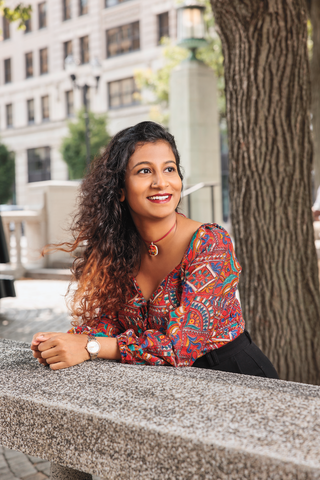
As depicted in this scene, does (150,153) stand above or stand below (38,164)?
below

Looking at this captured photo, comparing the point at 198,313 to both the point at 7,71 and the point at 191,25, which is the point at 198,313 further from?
the point at 7,71

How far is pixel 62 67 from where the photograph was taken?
38188 millimetres

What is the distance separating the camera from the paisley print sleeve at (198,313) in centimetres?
202

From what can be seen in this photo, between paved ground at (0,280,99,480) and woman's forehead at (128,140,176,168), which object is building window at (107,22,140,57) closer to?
paved ground at (0,280,99,480)

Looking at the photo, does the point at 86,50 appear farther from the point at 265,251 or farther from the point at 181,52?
the point at 265,251

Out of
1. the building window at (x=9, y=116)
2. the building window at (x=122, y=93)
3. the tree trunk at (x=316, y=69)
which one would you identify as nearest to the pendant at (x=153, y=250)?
the tree trunk at (x=316, y=69)

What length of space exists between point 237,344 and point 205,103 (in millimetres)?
11096

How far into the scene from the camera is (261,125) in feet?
11.6

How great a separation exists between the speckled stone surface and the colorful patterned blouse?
27 centimetres

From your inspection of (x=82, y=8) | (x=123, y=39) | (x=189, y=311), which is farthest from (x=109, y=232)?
(x=82, y=8)

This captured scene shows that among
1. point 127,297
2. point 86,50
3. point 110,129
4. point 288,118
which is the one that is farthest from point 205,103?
point 86,50

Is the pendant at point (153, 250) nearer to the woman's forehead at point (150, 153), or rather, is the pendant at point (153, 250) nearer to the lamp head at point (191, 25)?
the woman's forehead at point (150, 153)

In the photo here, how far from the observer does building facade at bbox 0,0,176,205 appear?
34312mm

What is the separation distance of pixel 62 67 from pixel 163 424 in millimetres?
39752
